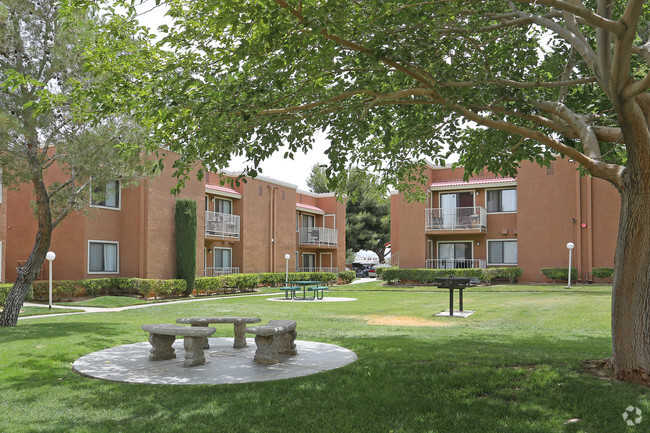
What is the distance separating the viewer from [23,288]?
12.9m

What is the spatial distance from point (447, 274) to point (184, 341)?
24.2 meters

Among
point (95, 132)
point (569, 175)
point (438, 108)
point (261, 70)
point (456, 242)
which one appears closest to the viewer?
point (261, 70)

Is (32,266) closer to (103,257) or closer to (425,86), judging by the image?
(425,86)

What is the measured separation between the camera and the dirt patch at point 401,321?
1335cm

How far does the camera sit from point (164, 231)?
82.9ft

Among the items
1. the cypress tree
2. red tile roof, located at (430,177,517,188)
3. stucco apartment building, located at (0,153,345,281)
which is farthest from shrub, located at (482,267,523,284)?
the cypress tree

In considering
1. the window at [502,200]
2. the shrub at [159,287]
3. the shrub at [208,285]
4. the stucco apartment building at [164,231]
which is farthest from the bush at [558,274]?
the shrub at [159,287]

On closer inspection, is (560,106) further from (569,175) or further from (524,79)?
(569,175)

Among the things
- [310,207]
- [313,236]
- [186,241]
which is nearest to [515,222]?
[313,236]

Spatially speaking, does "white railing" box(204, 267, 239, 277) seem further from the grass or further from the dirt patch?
the grass

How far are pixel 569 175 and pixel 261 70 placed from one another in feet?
86.6

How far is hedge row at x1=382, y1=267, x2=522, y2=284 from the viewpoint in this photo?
29469 millimetres

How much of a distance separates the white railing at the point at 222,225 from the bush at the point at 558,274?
55.4 feet

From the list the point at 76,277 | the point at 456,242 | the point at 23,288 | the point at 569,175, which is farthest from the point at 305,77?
the point at 456,242
